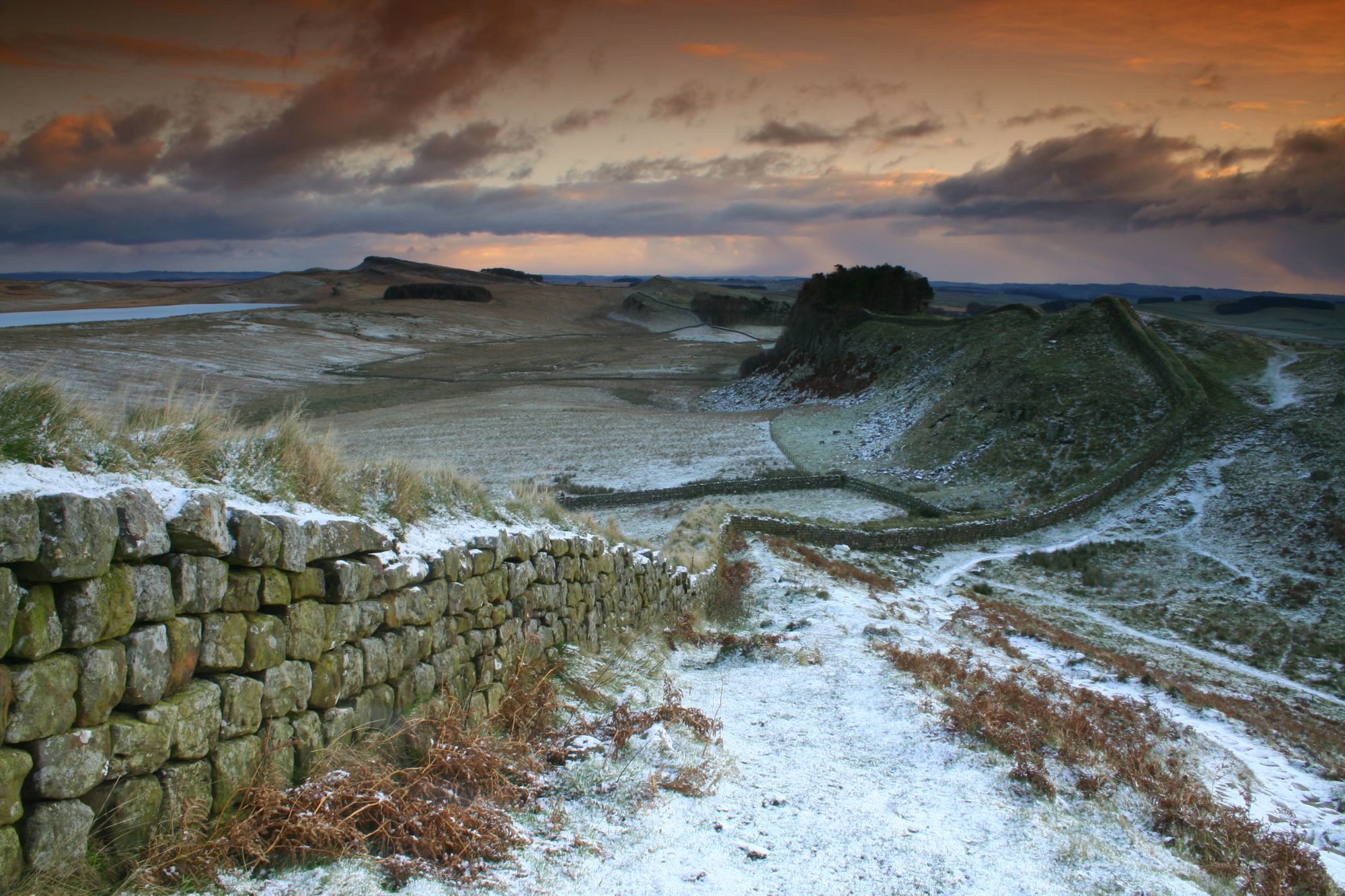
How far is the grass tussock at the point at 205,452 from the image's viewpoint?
443 cm

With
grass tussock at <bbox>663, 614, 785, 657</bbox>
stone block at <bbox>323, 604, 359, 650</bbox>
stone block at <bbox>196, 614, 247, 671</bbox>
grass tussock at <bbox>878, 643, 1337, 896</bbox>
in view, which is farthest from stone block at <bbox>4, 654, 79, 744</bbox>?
grass tussock at <bbox>663, 614, 785, 657</bbox>

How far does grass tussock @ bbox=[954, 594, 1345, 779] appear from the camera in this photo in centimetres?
1160

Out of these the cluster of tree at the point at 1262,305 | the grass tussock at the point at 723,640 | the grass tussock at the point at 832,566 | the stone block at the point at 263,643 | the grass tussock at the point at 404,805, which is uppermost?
the cluster of tree at the point at 1262,305

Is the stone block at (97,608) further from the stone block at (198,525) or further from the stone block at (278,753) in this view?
the stone block at (278,753)

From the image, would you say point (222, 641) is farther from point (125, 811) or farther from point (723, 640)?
point (723, 640)

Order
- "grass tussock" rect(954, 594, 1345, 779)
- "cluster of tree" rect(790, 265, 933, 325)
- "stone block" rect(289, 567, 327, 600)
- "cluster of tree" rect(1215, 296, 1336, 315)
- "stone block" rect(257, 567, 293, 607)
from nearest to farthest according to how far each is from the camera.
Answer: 1. "stone block" rect(257, 567, 293, 607)
2. "stone block" rect(289, 567, 327, 600)
3. "grass tussock" rect(954, 594, 1345, 779)
4. "cluster of tree" rect(790, 265, 933, 325)
5. "cluster of tree" rect(1215, 296, 1336, 315)

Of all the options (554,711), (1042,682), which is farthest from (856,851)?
(1042,682)

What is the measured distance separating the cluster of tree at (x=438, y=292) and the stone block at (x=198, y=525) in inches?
5648

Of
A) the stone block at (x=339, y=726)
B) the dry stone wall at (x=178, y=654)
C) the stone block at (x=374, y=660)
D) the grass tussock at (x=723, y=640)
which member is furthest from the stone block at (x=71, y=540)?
the grass tussock at (x=723, y=640)

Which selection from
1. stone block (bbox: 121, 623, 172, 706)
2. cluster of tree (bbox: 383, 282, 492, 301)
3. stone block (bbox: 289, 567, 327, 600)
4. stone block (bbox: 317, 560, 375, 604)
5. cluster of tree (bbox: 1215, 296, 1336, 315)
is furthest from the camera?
cluster of tree (bbox: 1215, 296, 1336, 315)

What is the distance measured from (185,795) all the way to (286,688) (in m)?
0.83

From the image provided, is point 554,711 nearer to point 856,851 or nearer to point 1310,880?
point 856,851

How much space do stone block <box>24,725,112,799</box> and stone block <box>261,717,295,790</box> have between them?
39.1 inches

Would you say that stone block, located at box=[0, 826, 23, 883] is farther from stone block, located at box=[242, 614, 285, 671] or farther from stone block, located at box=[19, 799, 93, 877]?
stone block, located at box=[242, 614, 285, 671]
